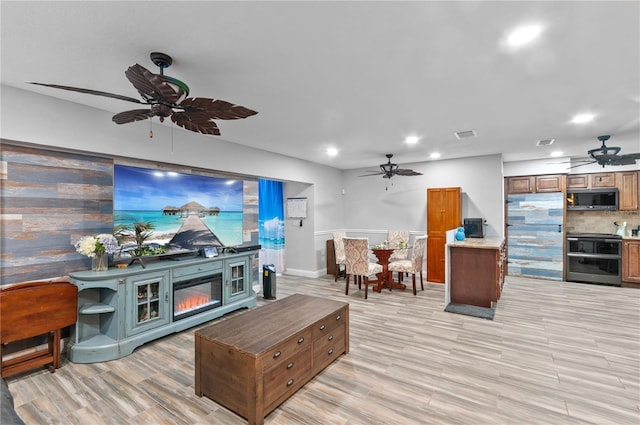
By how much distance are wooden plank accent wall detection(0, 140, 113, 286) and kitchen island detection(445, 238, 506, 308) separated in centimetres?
474

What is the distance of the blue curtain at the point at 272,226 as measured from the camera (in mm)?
6852

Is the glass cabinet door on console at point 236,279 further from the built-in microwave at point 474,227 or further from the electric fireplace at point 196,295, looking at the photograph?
the built-in microwave at point 474,227

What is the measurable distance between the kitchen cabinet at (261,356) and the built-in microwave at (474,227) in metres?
4.02

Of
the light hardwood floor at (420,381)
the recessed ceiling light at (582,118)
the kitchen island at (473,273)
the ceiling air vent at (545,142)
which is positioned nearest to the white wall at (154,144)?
the light hardwood floor at (420,381)

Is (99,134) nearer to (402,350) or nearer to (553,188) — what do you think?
(402,350)

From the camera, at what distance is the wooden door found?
601 cm

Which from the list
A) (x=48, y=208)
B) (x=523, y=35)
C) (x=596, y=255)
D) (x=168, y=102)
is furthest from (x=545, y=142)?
(x=48, y=208)

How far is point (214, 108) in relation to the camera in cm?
210

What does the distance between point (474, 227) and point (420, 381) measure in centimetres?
395

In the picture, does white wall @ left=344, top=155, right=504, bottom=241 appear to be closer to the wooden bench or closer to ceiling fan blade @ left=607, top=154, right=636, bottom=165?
ceiling fan blade @ left=607, top=154, right=636, bottom=165

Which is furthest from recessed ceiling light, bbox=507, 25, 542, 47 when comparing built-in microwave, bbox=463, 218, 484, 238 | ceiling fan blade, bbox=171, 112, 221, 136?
built-in microwave, bbox=463, 218, 484, 238

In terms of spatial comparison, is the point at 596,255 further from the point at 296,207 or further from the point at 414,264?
the point at 296,207

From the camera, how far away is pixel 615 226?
239 inches

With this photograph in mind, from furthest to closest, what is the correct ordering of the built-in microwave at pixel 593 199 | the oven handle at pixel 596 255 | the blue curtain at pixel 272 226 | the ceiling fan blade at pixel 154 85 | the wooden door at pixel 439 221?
1. the blue curtain at pixel 272 226
2. the wooden door at pixel 439 221
3. the built-in microwave at pixel 593 199
4. the oven handle at pixel 596 255
5. the ceiling fan blade at pixel 154 85
